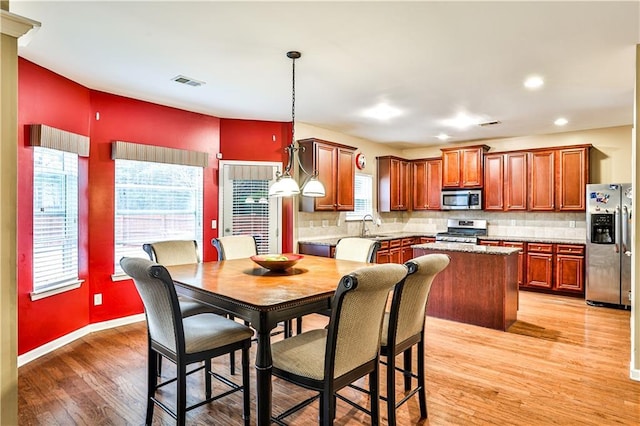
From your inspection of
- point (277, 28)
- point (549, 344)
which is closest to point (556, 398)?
point (549, 344)

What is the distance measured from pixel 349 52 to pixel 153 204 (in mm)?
2913

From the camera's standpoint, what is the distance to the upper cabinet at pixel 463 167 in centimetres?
650

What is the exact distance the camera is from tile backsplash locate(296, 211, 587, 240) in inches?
228

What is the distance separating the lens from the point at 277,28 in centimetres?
262

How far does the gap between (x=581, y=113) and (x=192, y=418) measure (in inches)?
217

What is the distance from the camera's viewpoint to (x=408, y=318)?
2.26 meters

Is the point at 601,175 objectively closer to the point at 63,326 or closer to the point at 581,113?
the point at 581,113

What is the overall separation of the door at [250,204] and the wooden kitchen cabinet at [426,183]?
10.9 feet

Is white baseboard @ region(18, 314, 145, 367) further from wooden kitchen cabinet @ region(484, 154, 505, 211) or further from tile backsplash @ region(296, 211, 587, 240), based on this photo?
wooden kitchen cabinet @ region(484, 154, 505, 211)

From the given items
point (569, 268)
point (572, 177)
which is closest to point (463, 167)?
point (572, 177)

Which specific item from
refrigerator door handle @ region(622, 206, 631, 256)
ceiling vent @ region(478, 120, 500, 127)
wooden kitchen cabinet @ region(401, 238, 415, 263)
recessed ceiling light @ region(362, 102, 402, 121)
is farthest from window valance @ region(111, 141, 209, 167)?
refrigerator door handle @ region(622, 206, 631, 256)

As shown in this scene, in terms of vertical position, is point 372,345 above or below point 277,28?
below

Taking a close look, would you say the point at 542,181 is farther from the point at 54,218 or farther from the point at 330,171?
the point at 54,218

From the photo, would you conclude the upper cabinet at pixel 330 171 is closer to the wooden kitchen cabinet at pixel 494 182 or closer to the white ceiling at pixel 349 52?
the white ceiling at pixel 349 52
